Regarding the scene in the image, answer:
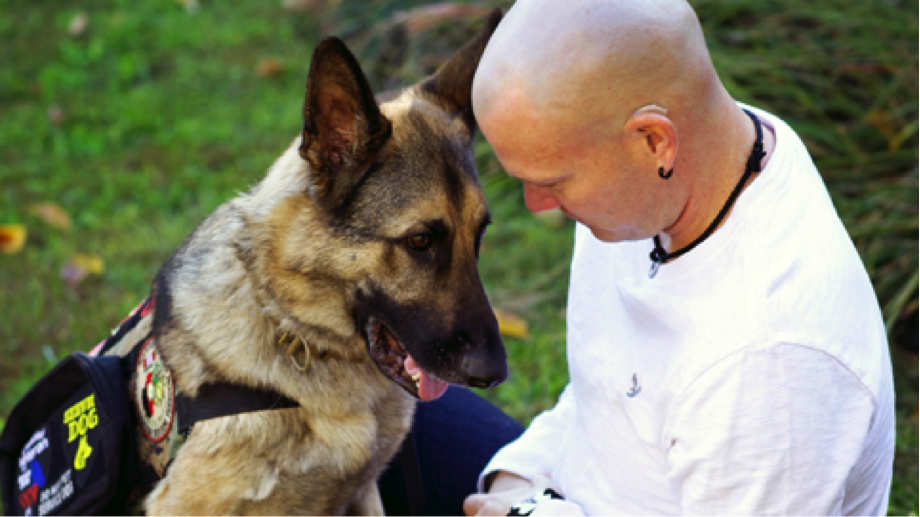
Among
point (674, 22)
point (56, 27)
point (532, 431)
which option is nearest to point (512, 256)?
point (532, 431)

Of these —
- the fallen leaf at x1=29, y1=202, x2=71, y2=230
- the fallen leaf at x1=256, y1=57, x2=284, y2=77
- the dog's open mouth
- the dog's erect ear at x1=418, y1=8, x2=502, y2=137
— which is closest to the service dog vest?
the dog's open mouth

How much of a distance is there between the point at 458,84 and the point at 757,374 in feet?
4.21

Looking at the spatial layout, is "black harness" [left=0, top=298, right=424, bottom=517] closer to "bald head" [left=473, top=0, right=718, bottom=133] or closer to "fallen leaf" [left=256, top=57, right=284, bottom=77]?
"bald head" [left=473, top=0, right=718, bottom=133]

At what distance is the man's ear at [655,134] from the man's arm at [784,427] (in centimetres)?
41

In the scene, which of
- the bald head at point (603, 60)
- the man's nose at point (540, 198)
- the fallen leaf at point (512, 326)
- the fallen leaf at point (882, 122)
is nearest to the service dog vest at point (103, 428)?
the man's nose at point (540, 198)

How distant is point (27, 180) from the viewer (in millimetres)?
5258

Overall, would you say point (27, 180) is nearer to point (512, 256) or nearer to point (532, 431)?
point (512, 256)

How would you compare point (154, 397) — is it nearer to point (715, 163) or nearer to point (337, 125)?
point (337, 125)

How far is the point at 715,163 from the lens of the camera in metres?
1.58

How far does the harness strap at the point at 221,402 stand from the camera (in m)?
1.97

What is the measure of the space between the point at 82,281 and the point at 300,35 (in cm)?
372

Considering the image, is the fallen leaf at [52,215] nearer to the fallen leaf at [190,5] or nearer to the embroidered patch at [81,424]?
the embroidered patch at [81,424]

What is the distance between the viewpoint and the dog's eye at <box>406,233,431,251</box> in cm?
201

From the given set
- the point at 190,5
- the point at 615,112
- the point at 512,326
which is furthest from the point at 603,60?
the point at 190,5
